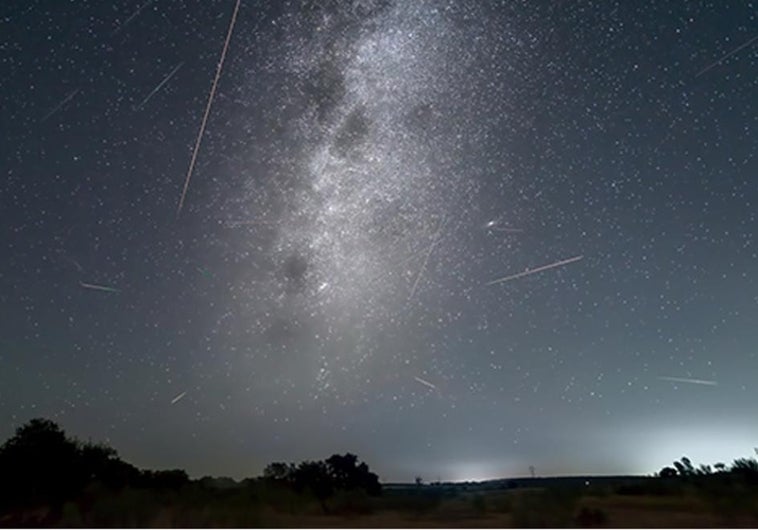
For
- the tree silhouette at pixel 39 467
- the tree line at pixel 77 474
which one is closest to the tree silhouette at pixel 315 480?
the tree line at pixel 77 474

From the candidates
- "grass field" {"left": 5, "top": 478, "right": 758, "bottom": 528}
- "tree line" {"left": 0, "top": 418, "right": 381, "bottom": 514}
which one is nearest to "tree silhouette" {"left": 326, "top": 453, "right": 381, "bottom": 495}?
"tree line" {"left": 0, "top": 418, "right": 381, "bottom": 514}

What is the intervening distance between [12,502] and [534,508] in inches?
507

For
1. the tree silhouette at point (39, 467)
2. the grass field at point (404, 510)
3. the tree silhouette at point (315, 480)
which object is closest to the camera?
the grass field at point (404, 510)

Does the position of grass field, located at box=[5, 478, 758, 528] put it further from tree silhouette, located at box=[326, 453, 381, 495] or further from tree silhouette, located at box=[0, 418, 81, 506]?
tree silhouette, located at box=[326, 453, 381, 495]

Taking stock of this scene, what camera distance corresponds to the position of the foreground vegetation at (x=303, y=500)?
13.6 m

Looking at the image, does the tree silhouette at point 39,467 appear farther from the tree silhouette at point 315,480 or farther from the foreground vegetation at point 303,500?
the tree silhouette at point 315,480

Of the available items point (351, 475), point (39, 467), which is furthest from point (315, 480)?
point (39, 467)

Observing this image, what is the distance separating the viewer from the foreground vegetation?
13.6 m

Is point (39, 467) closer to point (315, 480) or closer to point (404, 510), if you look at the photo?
point (315, 480)

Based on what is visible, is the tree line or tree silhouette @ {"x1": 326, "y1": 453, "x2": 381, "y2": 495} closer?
the tree line

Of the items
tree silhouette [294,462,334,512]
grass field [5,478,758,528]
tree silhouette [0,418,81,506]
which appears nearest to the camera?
grass field [5,478,758,528]

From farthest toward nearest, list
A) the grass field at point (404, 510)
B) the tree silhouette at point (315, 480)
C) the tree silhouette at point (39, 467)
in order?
the tree silhouette at point (315, 480) → the tree silhouette at point (39, 467) → the grass field at point (404, 510)

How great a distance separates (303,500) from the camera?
18406mm

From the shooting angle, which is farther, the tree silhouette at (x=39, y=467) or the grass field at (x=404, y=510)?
the tree silhouette at (x=39, y=467)
